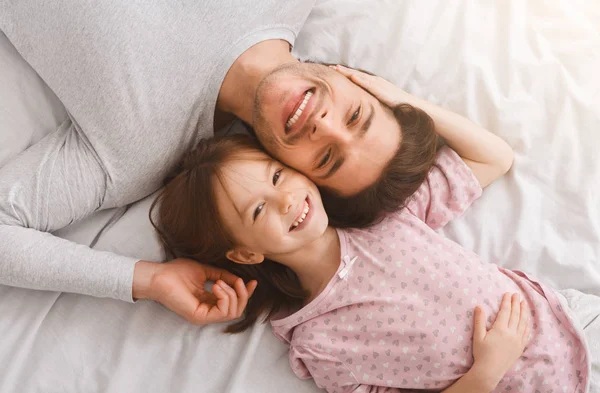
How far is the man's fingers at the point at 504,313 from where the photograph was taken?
1.20 metres

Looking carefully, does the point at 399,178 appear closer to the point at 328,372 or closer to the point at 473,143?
the point at 473,143

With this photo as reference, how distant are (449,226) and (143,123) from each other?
2.56ft

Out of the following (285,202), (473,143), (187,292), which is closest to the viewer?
(285,202)

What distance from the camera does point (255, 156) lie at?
124cm

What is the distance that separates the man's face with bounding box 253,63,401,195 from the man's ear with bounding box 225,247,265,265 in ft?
0.70

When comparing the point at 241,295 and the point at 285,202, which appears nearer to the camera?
the point at 285,202

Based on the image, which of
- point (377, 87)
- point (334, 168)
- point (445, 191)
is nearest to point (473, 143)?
→ point (445, 191)

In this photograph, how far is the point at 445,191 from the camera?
1.38 metres

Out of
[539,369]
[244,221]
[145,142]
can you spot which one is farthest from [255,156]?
[539,369]

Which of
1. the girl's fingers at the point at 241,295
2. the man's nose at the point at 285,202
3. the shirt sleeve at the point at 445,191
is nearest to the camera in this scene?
the man's nose at the point at 285,202

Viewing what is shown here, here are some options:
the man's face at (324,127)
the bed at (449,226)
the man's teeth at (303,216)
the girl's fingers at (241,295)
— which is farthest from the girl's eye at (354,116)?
the girl's fingers at (241,295)

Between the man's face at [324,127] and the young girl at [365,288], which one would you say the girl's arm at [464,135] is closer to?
the man's face at [324,127]

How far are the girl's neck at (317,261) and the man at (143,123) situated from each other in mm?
119

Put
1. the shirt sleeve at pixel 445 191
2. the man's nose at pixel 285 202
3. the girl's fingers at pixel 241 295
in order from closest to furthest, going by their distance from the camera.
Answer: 1. the man's nose at pixel 285 202
2. the girl's fingers at pixel 241 295
3. the shirt sleeve at pixel 445 191
